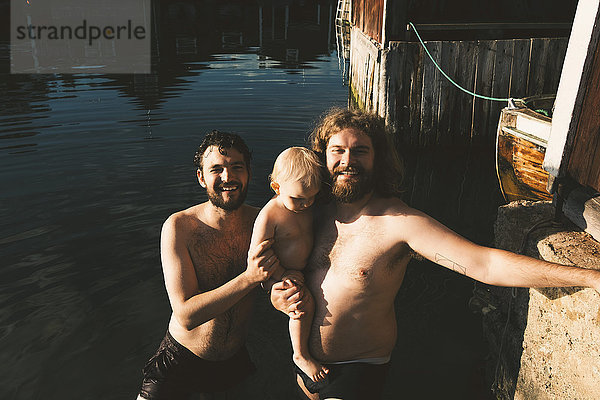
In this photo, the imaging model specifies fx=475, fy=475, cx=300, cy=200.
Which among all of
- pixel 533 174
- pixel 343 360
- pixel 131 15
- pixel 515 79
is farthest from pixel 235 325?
pixel 131 15

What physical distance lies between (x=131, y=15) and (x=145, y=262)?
4120cm

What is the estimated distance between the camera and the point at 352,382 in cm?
318

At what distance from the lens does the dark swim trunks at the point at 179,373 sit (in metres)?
3.54

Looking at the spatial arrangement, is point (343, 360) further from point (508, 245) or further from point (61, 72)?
point (61, 72)

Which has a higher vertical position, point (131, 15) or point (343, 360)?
point (131, 15)

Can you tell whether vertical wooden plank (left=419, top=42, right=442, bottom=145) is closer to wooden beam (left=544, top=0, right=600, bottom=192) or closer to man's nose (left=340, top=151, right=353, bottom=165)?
wooden beam (left=544, top=0, right=600, bottom=192)

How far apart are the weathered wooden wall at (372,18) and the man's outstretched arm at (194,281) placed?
8.26 meters

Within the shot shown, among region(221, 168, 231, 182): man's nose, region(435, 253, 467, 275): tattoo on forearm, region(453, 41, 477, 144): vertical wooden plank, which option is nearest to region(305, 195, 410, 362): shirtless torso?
region(435, 253, 467, 275): tattoo on forearm

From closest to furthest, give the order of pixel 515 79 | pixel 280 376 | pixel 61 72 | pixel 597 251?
pixel 597 251 < pixel 280 376 < pixel 515 79 < pixel 61 72

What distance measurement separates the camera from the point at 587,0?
3.02 metres

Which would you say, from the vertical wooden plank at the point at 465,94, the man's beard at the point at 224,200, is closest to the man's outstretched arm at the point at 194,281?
the man's beard at the point at 224,200

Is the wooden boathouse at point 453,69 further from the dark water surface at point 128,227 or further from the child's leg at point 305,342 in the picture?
the child's leg at point 305,342

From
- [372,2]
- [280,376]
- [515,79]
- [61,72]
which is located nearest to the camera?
[280,376]

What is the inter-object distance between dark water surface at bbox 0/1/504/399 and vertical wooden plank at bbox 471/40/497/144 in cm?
52
